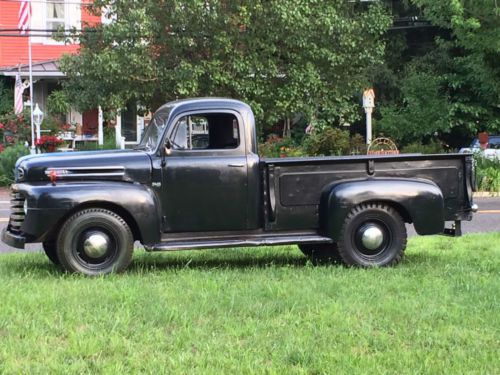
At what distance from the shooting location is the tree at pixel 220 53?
52.7 ft

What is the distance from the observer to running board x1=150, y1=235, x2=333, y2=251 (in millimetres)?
6684

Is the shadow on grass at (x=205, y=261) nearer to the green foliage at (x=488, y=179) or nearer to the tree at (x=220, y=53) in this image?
the tree at (x=220, y=53)

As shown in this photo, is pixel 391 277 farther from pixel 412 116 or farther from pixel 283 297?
pixel 412 116

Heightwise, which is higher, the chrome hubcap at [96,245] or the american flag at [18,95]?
the american flag at [18,95]

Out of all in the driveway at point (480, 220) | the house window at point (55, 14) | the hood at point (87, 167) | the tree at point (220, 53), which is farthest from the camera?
the house window at point (55, 14)

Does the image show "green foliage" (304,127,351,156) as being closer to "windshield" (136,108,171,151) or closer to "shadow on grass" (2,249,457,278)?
"shadow on grass" (2,249,457,278)

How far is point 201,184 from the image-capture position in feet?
22.5

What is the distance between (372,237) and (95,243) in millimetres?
2996

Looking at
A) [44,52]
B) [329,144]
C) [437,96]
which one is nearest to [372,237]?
[329,144]

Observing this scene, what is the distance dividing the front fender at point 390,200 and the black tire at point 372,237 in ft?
0.34

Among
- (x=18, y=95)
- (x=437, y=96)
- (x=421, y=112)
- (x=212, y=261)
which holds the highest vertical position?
(x=18, y=95)

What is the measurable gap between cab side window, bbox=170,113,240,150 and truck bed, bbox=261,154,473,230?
20.8 inches

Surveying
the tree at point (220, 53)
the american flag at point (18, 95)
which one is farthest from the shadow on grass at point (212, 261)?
the american flag at point (18, 95)

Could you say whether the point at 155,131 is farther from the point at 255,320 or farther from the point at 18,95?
the point at 18,95
